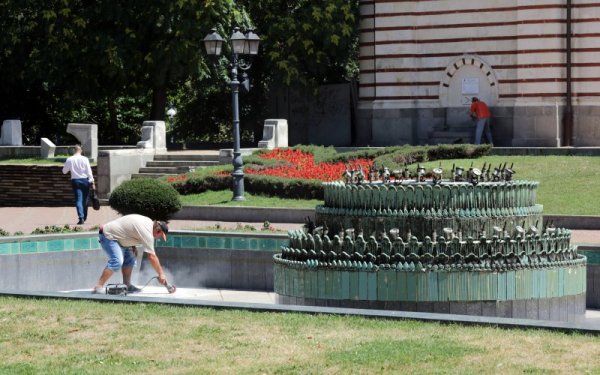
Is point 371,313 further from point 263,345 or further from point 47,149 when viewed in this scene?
point 47,149

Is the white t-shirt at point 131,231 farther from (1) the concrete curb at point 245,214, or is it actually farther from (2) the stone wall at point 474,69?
(2) the stone wall at point 474,69

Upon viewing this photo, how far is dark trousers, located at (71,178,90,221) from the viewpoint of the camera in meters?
29.8

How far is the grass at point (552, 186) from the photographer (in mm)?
29031

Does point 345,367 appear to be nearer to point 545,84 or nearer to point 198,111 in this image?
point 545,84

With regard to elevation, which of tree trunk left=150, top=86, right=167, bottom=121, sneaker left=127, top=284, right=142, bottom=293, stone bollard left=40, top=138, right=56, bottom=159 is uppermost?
tree trunk left=150, top=86, right=167, bottom=121

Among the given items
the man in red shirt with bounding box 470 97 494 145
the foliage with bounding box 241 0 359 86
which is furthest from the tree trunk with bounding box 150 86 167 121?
the man in red shirt with bounding box 470 97 494 145

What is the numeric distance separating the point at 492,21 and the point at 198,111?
47.5 feet

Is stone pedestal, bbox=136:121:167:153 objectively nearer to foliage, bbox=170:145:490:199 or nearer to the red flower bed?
foliage, bbox=170:145:490:199

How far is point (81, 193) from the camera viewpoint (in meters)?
30.1

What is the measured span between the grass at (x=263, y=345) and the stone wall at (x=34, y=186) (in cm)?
2146

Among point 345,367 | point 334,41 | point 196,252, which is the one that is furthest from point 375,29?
point 345,367

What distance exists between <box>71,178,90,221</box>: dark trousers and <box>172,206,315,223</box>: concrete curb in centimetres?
199

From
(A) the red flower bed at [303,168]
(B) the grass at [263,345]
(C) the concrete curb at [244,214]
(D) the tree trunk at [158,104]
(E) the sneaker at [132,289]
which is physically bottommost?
(E) the sneaker at [132,289]

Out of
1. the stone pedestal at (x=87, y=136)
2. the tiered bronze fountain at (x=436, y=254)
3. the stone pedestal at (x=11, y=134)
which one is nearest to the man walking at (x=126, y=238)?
the tiered bronze fountain at (x=436, y=254)
